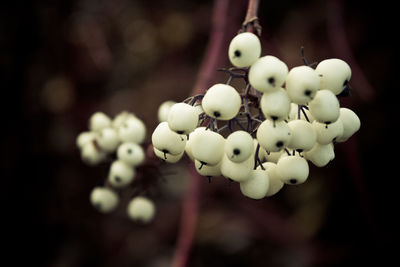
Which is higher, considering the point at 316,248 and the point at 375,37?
the point at 375,37

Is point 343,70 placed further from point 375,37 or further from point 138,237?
point 138,237

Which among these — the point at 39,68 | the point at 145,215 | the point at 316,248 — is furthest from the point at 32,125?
the point at 316,248

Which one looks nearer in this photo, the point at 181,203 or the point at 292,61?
the point at 292,61

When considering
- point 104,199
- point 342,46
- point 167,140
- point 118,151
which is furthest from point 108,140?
point 342,46

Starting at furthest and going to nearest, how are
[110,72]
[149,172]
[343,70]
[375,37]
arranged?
1. [110,72]
2. [375,37]
3. [149,172]
4. [343,70]

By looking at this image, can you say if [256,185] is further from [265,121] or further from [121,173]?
[121,173]

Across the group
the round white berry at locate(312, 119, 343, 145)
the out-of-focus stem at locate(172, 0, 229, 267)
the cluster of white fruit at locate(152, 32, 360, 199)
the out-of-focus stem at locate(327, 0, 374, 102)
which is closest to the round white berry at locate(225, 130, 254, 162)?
the cluster of white fruit at locate(152, 32, 360, 199)

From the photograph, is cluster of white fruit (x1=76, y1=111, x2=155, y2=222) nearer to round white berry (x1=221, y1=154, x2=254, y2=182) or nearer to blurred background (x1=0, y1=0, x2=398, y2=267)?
round white berry (x1=221, y1=154, x2=254, y2=182)
